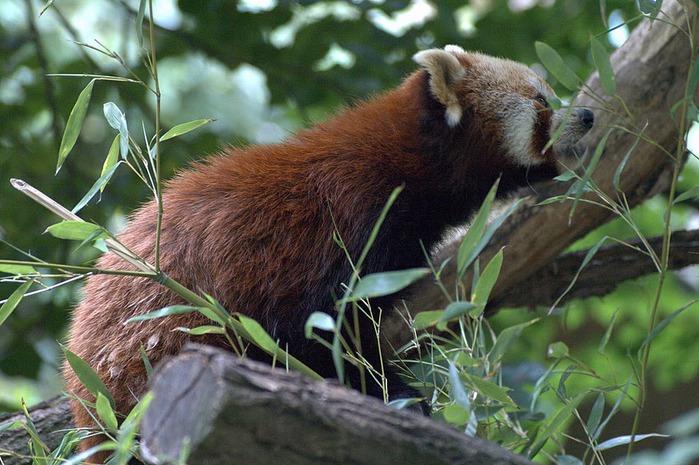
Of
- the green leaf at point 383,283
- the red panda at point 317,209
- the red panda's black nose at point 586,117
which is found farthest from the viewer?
the red panda's black nose at point 586,117

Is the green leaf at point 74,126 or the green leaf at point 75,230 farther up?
the green leaf at point 74,126

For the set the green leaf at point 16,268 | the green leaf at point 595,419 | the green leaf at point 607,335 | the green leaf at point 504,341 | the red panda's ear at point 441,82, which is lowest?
the green leaf at point 595,419

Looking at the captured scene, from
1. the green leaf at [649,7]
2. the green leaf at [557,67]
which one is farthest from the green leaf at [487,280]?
the green leaf at [649,7]

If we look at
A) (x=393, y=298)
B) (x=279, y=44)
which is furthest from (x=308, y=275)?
(x=279, y=44)

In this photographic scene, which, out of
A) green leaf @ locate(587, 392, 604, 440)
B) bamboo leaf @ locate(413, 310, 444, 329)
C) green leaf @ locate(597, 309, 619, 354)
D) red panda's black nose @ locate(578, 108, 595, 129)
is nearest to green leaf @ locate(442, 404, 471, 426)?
bamboo leaf @ locate(413, 310, 444, 329)

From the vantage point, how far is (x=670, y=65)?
2.77 metres

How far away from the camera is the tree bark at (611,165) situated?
109 inches

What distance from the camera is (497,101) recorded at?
96.9 inches

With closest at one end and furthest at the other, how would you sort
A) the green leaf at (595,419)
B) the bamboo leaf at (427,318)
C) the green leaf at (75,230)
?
the bamboo leaf at (427,318) < the green leaf at (75,230) < the green leaf at (595,419)

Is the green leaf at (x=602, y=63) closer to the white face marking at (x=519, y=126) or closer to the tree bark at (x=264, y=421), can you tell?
the white face marking at (x=519, y=126)

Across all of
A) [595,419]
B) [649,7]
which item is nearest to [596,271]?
[595,419]

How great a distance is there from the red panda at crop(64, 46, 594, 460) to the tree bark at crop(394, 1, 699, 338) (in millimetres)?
321

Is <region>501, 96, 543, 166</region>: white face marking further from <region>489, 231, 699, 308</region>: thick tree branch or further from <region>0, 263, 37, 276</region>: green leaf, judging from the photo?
<region>0, 263, 37, 276</region>: green leaf

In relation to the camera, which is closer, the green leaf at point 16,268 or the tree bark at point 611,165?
the green leaf at point 16,268
